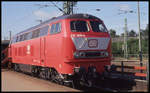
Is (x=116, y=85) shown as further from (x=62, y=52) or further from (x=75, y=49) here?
(x=62, y=52)

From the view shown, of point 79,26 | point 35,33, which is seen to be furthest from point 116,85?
point 35,33

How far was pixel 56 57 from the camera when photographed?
12.1 m

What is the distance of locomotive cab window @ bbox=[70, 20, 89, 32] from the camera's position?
467 inches

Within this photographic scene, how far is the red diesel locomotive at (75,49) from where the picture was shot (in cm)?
1128

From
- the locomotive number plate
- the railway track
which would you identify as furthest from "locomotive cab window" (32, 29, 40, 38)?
the railway track

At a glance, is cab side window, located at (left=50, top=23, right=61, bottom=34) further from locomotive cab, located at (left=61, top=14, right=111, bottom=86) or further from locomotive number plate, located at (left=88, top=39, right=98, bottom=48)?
locomotive number plate, located at (left=88, top=39, right=98, bottom=48)

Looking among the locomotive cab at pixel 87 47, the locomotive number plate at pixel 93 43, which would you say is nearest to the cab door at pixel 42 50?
the locomotive cab at pixel 87 47

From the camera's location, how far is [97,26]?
41.0 ft

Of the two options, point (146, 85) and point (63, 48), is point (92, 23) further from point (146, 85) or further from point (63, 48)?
point (146, 85)

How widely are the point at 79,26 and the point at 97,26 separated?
3.36 feet

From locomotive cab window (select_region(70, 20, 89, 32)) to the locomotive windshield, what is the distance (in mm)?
366

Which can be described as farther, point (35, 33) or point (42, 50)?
point (35, 33)

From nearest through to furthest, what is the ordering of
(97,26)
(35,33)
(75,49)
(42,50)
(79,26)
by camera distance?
(75,49), (79,26), (97,26), (42,50), (35,33)

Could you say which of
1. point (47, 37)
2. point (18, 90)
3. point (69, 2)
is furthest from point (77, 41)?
point (69, 2)
